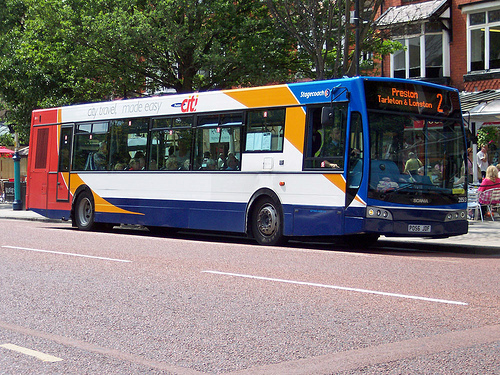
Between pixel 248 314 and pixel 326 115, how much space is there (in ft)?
21.0

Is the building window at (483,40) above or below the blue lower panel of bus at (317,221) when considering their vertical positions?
above

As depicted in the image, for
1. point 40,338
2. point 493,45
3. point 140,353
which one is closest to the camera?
point 140,353

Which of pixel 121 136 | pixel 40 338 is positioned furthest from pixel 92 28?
pixel 40 338

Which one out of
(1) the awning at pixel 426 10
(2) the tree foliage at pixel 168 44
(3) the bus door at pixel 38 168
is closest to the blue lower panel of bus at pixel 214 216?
(3) the bus door at pixel 38 168

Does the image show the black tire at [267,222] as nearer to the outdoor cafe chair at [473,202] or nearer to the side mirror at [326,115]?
the side mirror at [326,115]

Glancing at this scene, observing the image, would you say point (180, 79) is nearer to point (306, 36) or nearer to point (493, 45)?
point (306, 36)

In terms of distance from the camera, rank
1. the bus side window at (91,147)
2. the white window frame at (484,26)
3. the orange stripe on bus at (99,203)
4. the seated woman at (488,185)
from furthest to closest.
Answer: the white window frame at (484,26) < the seated woman at (488,185) < the bus side window at (91,147) < the orange stripe on bus at (99,203)

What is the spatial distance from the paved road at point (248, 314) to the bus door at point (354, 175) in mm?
819

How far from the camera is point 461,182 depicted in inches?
541

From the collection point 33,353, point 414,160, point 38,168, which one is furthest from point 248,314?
point 38,168

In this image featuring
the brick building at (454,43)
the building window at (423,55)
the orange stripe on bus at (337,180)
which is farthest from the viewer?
the building window at (423,55)

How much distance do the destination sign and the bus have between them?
20 millimetres

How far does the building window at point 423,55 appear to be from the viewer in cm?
3184

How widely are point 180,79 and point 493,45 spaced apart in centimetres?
1280
